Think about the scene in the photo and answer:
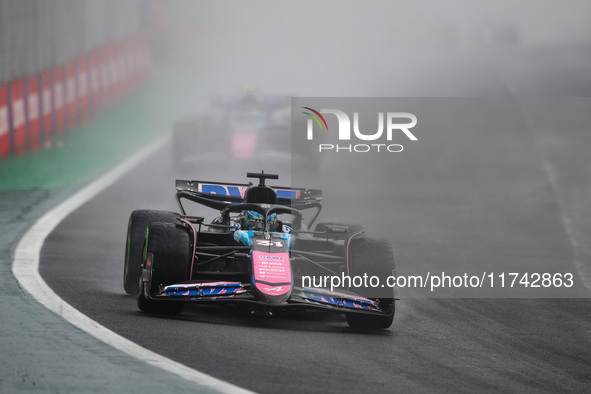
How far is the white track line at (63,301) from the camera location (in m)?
6.79

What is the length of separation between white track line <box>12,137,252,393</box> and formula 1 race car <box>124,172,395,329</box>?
2.79ft

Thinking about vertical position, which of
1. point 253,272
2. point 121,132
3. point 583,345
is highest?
point 121,132

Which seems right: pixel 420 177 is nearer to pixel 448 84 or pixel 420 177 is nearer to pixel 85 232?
pixel 85 232

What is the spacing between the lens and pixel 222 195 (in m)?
11.7

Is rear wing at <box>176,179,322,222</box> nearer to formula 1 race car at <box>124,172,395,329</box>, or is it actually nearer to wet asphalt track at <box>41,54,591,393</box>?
formula 1 race car at <box>124,172,395,329</box>

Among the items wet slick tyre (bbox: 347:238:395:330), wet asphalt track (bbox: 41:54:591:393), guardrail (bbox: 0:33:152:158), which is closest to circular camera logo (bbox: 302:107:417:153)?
wet asphalt track (bbox: 41:54:591:393)

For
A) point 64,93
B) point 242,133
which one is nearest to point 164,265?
point 242,133

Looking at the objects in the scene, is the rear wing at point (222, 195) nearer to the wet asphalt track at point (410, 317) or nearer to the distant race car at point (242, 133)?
the wet asphalt track at point (410, 317)

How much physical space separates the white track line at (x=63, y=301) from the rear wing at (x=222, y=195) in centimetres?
171

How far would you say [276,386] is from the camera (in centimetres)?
675

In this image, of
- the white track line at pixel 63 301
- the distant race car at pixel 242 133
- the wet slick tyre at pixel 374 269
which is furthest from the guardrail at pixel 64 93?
the wet slick tyre at pixel 374 269

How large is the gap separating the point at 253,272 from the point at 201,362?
2079mm

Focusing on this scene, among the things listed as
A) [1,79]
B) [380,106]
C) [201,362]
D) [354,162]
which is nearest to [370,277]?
[201,362]

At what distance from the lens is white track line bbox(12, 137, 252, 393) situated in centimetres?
679
